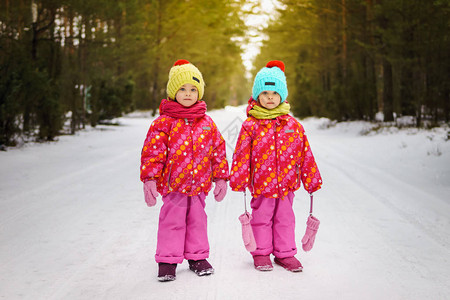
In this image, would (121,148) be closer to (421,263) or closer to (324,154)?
(324,154)

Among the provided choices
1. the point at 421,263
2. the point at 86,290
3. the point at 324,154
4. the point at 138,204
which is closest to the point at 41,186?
the point at 138,204

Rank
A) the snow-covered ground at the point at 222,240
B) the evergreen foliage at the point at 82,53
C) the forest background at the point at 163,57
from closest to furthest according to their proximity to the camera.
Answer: the snow-covered ground at the point at 222,240 → the evergreen foliage at the point at 82,53 → the forest background at the point at 163,57

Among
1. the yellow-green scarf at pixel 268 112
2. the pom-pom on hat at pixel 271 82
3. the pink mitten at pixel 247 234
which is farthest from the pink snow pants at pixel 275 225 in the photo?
the pom-pom on hat at pixel 271 82

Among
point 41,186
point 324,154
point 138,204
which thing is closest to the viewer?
point 138,204

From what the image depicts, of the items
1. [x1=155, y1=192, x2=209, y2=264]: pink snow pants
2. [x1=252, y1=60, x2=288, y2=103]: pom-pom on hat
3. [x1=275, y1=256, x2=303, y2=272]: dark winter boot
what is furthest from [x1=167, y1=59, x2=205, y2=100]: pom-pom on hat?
[x1=275, y1=256, x2=303, y2=272]: dark winter boot

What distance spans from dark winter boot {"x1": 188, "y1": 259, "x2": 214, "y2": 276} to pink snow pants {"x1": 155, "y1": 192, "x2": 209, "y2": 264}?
0.14ft

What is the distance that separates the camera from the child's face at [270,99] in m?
3.81

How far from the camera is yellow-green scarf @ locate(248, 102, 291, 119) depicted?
377 centimetres

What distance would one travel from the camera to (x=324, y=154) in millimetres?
11984

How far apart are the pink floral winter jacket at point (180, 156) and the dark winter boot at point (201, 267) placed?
57cm


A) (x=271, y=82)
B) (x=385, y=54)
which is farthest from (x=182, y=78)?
(x=385, y=54)

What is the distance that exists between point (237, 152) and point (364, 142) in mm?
11243

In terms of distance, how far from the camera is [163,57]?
3403cm

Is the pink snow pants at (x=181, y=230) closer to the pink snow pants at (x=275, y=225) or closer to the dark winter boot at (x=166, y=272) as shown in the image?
the dark winter boot at (x=166, y=272)
